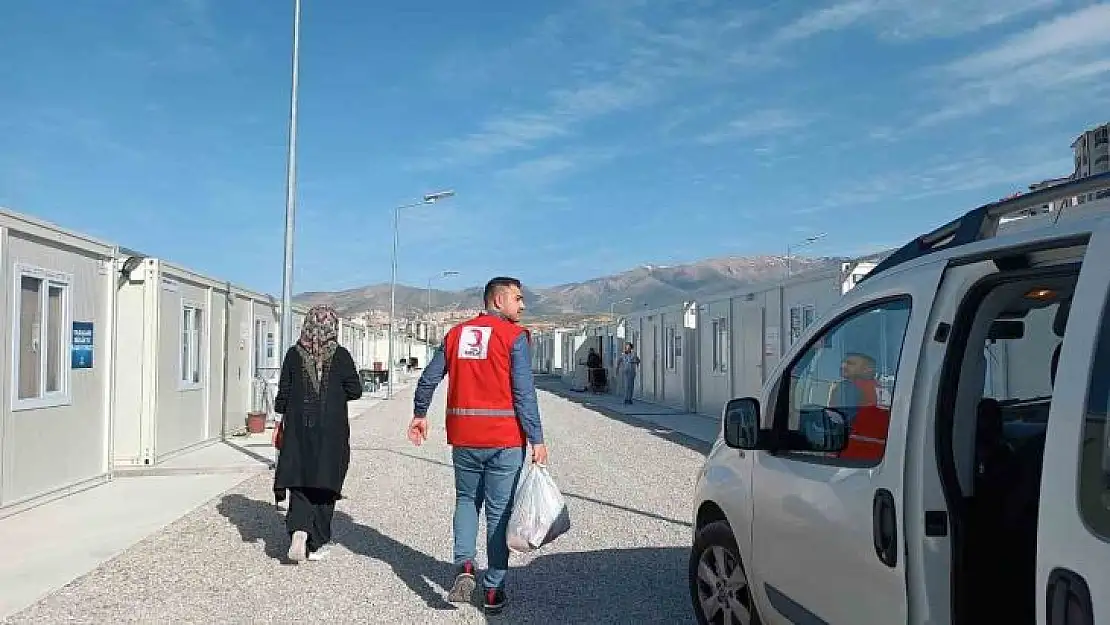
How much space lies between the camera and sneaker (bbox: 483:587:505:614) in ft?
18.2

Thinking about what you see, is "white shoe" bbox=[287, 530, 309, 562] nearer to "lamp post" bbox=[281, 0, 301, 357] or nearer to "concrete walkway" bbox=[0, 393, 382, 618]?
"concrete walkway" bbox=[0, 393, 382, 618]

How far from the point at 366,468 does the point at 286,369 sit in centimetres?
605

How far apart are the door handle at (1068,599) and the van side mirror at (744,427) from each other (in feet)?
5.79

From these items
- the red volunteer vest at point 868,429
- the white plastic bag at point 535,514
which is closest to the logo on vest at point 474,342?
the white plastic bag at point 535,514

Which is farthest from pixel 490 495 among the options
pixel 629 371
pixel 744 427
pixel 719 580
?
pixel 629 371

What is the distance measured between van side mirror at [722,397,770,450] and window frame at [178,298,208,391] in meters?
10.7

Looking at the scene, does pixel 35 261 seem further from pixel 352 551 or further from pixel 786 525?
pixel 786 525

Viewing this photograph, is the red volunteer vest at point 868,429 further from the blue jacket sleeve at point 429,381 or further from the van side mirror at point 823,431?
the blue jacket sleeve at point 429,381

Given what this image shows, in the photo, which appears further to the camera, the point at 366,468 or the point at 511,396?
the point at 366,468

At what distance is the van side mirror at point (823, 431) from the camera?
3578mm

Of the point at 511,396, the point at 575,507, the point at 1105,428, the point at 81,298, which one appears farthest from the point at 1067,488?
the point at 81,298

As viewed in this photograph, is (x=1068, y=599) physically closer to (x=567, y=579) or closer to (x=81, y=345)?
(x=567, y=579)

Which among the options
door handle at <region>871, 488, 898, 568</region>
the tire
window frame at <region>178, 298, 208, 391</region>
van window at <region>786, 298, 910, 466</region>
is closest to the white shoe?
the tire

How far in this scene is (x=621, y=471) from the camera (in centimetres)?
1229
